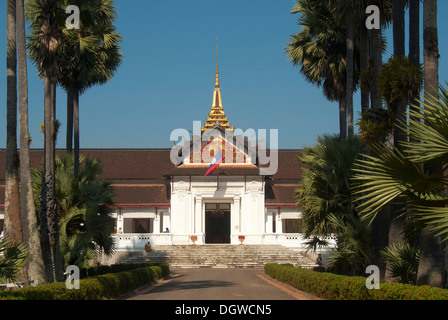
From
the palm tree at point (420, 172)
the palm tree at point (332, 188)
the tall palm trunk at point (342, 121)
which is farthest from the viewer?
the tall palm trunk at point (342, 121)

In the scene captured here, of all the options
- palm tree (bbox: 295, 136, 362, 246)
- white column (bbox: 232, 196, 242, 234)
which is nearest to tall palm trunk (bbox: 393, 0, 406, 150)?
→ palm tree (bbox: 295, 136, 362, 246)

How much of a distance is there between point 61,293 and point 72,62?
14.1 metres

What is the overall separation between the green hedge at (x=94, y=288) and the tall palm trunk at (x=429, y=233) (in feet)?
25.6

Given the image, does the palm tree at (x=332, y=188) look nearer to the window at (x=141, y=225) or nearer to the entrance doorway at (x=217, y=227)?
the entrance doorway at (x=217, y=227)

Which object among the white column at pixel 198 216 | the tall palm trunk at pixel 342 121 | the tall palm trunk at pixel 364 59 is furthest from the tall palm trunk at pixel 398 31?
the white column at pixel 198 216

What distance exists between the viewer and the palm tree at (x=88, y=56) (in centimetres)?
2452

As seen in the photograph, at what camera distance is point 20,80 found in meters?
16.8

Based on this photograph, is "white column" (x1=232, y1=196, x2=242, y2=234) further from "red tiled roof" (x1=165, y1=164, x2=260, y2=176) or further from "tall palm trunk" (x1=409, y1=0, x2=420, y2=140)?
"tall palm trunk" (x1=409, y1=0, x2=420, y2=140)

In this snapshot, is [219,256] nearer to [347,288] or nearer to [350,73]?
[350,73]

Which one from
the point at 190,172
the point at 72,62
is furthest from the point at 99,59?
the point at 190,172

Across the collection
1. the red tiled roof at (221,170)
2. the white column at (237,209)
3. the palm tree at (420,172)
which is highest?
the red tiled roof at (221,170)

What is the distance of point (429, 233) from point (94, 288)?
880 centimetres
